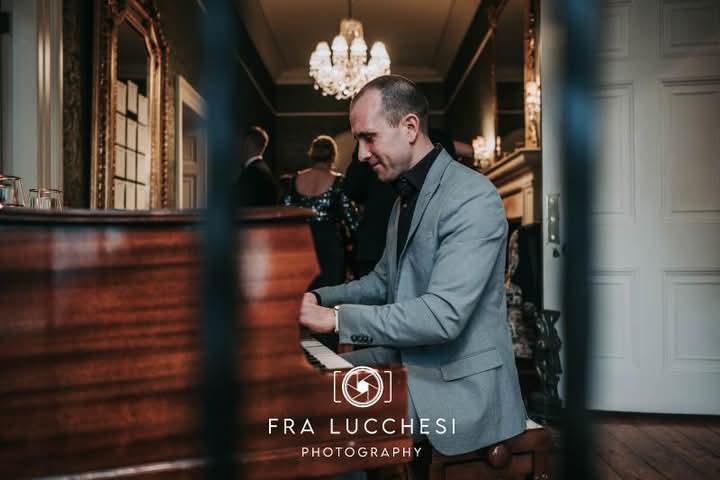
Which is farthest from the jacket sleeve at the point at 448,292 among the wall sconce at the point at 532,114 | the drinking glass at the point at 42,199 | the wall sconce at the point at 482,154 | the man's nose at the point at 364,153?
the wall sconce at the point at 482,154

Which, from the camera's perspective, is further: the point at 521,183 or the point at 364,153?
the point at 521,183

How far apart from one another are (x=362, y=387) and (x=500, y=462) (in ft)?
1.50

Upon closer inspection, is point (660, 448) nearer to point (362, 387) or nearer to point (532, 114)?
point (362, 387)

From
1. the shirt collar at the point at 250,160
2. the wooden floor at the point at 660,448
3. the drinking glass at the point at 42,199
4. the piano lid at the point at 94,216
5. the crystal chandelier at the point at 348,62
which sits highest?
the crystal chandelier at the point at 348,62

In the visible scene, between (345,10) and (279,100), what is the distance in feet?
10.5

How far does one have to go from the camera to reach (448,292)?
151cm

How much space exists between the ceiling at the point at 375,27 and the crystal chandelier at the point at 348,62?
2.79ft

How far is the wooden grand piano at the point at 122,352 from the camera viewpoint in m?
1.17

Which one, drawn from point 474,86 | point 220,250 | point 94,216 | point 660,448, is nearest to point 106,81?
point 94,216

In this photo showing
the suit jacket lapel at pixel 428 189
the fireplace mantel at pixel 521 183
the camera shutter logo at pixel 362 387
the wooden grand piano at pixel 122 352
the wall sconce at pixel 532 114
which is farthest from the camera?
the wall sconce at pixel 532 114

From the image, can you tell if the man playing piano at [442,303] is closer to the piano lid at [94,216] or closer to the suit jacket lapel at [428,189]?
the suit jacket lapel at [428,189]

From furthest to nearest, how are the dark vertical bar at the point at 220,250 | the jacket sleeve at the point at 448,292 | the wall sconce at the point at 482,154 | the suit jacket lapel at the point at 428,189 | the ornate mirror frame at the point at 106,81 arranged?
the wall sconce at the point at 482,154 < the ornate mirror frame at the point at 106,81 < the suit jacket lapel at the point at 428,189 < the jacket sleeve at the point at 448,292 < the dark vertical bar at the point at 220,250

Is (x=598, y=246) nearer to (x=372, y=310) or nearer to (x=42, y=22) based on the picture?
(x=372, y=310)

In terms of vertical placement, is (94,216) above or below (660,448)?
above
